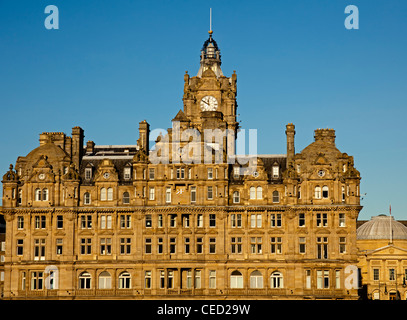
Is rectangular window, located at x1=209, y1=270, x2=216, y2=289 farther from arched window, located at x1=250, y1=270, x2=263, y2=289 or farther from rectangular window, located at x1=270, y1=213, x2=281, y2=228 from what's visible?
rectangular window, located at x1=270, y1=213, x2=281, y2=228

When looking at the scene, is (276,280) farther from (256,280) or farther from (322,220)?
(322,220)

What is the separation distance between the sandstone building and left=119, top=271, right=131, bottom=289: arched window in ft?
0.43

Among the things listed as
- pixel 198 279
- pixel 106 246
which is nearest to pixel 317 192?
pixel 198 279

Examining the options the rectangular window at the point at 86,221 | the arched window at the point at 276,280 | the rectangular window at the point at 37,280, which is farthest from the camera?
the rectangular window at the point at 86,221

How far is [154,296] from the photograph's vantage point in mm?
111688

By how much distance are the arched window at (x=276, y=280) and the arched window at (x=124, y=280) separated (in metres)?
18.1

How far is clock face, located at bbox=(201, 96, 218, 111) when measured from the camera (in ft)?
422

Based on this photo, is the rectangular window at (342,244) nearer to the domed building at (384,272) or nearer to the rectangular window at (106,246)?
the rectangular window at (106,246)

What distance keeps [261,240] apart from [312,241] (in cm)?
638

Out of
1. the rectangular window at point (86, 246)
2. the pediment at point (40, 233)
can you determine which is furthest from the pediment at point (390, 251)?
the pediment at point (40, 233)

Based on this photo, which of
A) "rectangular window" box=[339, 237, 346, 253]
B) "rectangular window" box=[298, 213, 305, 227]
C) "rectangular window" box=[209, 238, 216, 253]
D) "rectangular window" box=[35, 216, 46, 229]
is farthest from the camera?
"rectangular window" box=[35, 216, 46, 229]

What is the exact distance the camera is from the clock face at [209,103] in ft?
422

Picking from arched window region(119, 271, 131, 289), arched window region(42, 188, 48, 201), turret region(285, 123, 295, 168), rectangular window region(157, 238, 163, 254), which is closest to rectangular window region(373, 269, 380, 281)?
turret region(285, 123, 295, 168)
